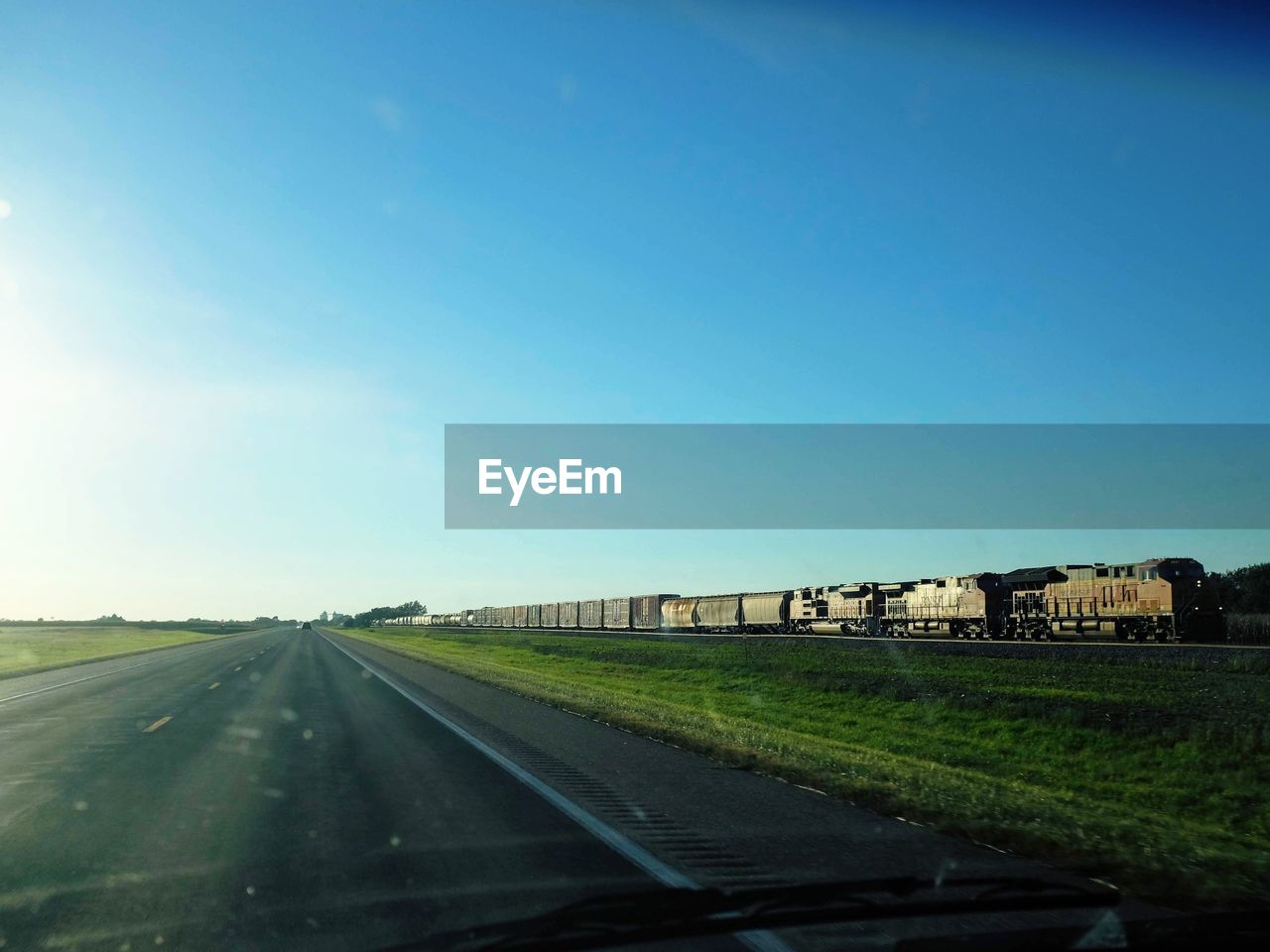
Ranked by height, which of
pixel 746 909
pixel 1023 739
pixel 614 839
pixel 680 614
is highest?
pixel 680 614

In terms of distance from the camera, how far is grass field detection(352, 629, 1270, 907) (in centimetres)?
817

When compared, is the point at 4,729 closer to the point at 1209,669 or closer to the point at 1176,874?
the point at 1176,874

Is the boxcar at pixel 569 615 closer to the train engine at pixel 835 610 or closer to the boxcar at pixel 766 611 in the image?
the boxcar at pixel 766 611

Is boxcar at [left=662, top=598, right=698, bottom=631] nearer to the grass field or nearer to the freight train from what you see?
the freight train

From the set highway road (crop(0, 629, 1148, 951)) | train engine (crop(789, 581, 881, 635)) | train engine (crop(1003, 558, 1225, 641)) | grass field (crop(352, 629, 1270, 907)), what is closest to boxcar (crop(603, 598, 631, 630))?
train engine (crop(789, 581, 881, 635))

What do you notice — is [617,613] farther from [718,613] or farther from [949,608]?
[949,608]

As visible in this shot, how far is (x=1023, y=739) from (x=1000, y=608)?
103ft

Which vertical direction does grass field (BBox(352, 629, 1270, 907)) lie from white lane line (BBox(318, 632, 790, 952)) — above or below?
below

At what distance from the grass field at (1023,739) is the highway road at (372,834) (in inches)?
36.3

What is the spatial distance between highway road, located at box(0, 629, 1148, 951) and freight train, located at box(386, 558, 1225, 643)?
33.8m

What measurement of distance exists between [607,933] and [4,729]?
49.8 feet

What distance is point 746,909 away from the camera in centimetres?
534

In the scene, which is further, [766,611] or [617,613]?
[617,613]

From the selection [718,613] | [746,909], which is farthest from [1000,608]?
[746,909]
